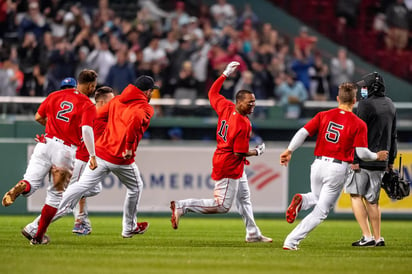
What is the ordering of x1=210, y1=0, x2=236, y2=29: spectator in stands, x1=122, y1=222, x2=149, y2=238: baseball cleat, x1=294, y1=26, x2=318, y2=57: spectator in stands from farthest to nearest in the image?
x1=210, y1=0, x2=236, y2=29: spectator in stands, x1=294, y1=26, x2=318, y2=57: spectator in stands, x1=122, y1=222, x2=149, y2=238: baseball cleat

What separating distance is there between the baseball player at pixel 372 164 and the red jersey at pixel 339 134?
0.99m

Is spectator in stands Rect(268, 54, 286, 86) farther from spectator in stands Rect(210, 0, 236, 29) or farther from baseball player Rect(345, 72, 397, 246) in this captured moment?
baseball player Rect(345, 72, 397, 246)

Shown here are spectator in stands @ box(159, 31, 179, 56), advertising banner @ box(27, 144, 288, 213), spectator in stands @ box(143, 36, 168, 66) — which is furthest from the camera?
spectator in stands @ box(159, 31, 179, 56)

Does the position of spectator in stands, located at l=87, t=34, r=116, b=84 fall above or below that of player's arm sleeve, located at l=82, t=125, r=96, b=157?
below

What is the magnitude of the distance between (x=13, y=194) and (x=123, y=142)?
1.60 metres

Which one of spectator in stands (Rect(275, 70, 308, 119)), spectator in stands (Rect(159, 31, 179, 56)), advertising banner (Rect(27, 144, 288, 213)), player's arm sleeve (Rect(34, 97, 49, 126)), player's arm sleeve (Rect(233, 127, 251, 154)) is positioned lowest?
advertising banner (Rect(27, 144, 288, 213))

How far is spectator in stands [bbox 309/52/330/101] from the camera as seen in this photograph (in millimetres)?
21984

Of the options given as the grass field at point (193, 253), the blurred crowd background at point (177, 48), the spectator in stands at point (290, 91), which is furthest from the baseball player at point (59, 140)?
the spectator in stands at point (290, 91)

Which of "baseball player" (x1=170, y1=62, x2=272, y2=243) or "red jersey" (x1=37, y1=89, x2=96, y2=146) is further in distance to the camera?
"baseball player" (x1=170, y1=62, x2=272, y2=243)

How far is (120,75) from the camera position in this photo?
2088 centimetres

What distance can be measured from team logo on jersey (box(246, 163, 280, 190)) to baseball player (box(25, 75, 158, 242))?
649cm

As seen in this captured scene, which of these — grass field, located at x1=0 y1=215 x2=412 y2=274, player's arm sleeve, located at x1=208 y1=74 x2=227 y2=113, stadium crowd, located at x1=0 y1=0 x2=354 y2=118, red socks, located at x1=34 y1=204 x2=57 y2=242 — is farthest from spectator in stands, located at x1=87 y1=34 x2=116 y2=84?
red socks, located at x1=34 y1=204 x2=57 y2=242

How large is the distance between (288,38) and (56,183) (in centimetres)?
1365

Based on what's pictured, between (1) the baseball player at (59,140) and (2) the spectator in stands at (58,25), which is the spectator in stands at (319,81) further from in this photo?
(1) the baseball player at (59,140)
